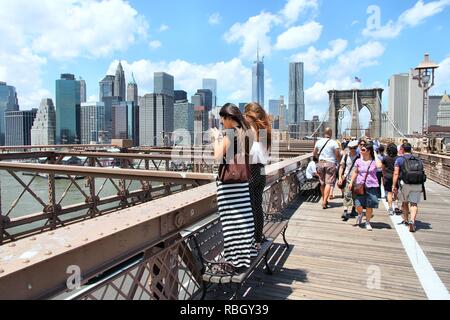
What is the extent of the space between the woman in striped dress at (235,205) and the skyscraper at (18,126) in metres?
82.7

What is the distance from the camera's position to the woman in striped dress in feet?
9.77

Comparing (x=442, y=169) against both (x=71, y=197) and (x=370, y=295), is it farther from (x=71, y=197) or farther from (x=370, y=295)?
(x=71, y=197)

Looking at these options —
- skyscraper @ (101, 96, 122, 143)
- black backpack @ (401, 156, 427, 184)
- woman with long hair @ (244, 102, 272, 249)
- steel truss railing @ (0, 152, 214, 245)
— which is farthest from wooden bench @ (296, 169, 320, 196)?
skyscraper @ (101, 96, 122, 143)

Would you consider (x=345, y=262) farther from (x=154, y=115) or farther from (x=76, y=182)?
(x=154, y=115)

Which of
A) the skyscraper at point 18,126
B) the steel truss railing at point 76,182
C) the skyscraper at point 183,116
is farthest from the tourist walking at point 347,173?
the skyscraper at point 18,126

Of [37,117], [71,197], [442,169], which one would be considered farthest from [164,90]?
[442,169]

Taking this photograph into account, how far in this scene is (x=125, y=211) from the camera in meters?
2.51

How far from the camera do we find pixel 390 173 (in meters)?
7.47

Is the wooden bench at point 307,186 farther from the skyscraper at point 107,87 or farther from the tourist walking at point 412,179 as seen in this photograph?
the skyscraper at point 107,87

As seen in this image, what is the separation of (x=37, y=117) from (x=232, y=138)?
81.8 metres

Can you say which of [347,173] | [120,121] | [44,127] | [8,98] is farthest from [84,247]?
[8,98]

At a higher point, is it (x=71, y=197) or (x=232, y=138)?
(x=232, y=138)

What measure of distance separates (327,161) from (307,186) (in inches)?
84.1
